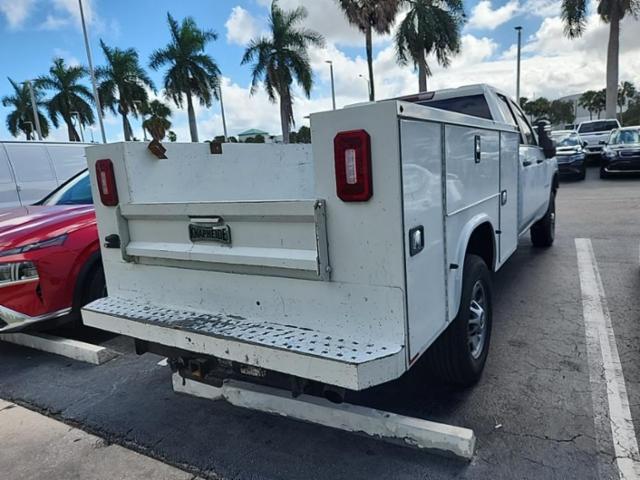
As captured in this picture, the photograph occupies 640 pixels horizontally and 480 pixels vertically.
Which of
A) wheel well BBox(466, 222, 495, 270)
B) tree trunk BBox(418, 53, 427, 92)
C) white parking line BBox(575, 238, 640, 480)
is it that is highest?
tree trunk BBox(418, 53, 427, 92)

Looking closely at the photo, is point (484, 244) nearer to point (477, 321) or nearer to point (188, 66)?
point (477, 321)

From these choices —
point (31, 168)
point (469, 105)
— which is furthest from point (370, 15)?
point (469, 105)

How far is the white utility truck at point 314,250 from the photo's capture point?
2064 millimetres

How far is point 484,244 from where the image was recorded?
3.59m

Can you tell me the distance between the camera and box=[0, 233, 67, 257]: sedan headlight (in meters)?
3.84

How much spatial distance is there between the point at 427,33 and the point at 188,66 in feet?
54.7

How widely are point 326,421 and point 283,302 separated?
2.75ft

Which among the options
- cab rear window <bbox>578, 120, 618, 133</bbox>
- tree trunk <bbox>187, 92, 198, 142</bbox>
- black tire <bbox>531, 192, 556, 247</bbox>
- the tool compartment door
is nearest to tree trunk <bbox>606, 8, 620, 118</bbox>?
cab rear window <bbox>578, 120, 618, 133</bbox>

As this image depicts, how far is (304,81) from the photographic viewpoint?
30.1 meters

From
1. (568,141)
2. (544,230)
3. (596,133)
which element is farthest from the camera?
(596,133)

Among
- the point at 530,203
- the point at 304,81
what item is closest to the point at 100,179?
the point at 530,203

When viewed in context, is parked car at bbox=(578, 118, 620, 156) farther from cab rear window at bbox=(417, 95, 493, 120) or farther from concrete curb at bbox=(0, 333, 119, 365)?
concrete curb at bbox=(0, 333, 119, 365)

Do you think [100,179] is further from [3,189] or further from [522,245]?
[522,245]

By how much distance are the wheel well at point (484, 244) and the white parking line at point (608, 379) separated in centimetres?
101
